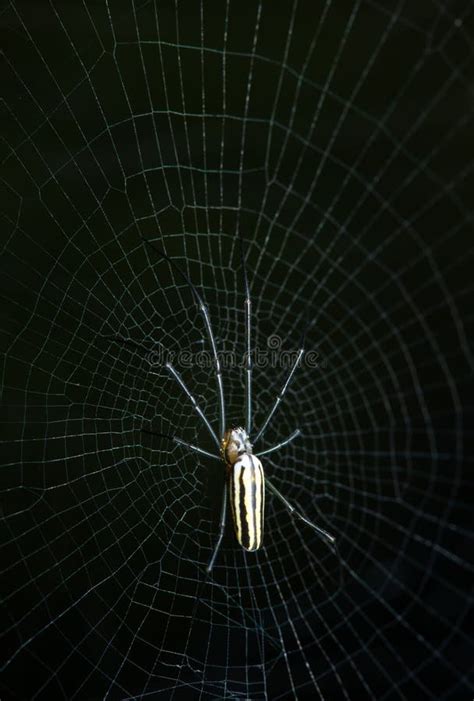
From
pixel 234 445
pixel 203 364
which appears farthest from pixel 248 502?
pixel 203 364

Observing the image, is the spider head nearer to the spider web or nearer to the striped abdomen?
the striped abdomen

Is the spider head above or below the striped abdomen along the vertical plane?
above

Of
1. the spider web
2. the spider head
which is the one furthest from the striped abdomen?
the spider web

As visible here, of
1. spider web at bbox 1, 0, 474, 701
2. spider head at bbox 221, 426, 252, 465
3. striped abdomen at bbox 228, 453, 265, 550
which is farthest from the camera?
spider web at bbox 1, 0, 474, 701

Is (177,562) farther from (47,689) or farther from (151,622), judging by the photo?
Answer: (47,689)

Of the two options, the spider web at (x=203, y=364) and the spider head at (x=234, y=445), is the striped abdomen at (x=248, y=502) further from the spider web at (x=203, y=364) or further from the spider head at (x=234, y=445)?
the spider web at (x=203, y=364)

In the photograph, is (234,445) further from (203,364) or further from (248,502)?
(203,364)

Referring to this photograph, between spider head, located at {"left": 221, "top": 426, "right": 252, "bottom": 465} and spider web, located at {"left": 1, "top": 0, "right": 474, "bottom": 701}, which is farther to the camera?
spider web, located at {"left": 1, "top": 0, "right": 474, "bottom": 701}

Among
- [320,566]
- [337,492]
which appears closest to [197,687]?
[320,566]
